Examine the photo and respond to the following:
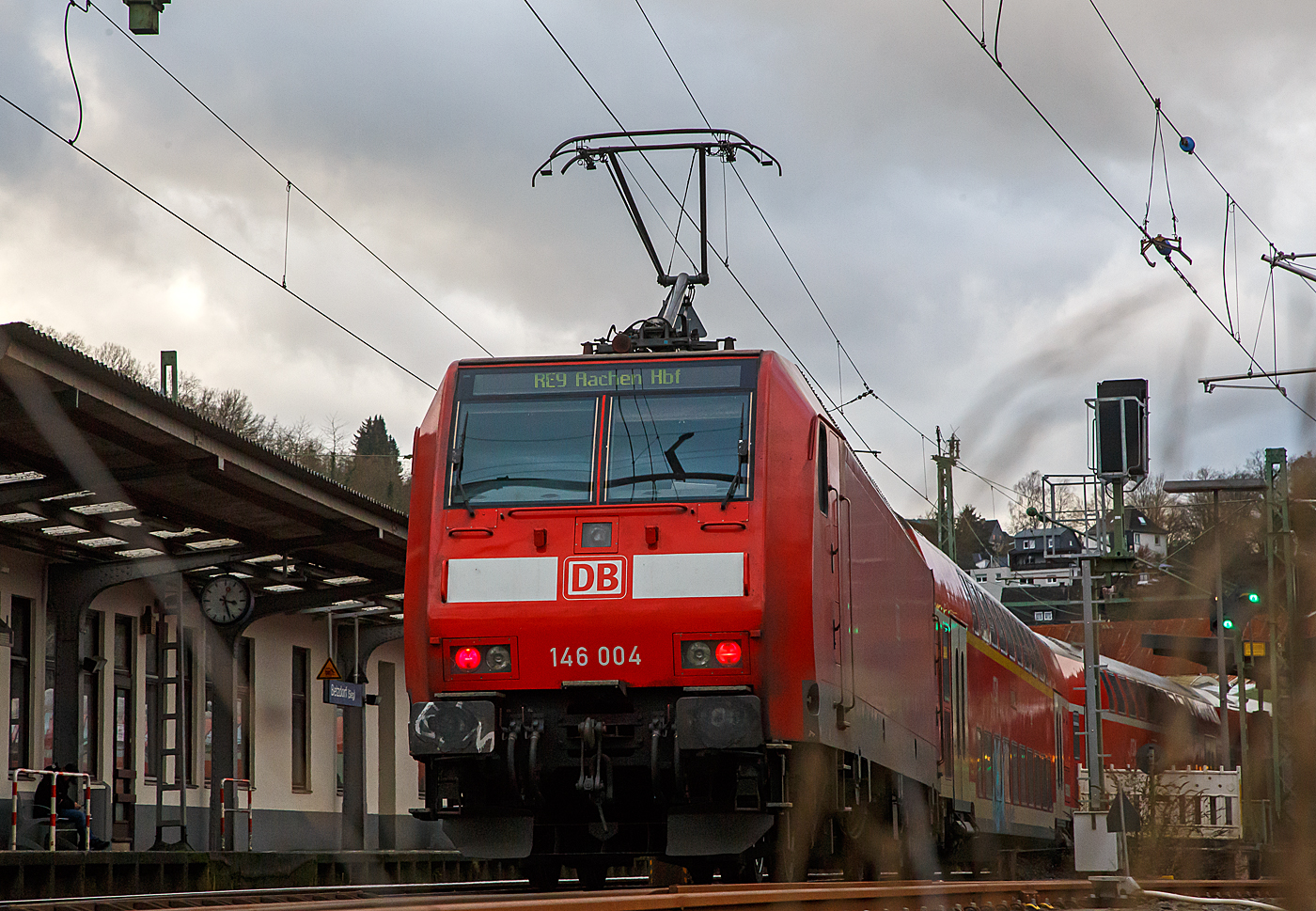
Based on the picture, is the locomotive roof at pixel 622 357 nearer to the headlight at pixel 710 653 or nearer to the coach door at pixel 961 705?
the headlight at pixel 710 653

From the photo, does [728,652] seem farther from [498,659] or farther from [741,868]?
[741,868]

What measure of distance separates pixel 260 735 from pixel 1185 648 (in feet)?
5.82

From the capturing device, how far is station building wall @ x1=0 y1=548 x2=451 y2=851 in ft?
60.1

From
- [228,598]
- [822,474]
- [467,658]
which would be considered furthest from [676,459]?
[228,598]

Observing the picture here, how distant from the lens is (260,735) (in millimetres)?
3225

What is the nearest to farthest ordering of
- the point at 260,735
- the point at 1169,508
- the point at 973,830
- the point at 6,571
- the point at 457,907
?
the point at 1169,508 → the point at 260,735 → the point at 457,907 → the point at 973,830 → the point at 6,571

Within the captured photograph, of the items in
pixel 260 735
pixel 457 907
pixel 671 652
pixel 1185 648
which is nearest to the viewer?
pixel 1185 648

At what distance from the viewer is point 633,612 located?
9.49 meters

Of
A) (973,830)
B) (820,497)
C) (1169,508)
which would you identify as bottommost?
(973,830)

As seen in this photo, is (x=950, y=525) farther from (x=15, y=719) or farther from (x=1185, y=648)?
(x=15, y=719)

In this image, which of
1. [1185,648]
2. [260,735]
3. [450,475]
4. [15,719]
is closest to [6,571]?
[15,719]

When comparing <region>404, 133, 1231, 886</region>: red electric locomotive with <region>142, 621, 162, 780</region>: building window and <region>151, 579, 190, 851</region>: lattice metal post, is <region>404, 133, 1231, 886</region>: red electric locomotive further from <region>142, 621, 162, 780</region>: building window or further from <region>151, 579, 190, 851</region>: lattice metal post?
<region>142, 621, 162, 780</region>: building window

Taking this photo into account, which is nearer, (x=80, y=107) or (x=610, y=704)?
(x=80, y=107)

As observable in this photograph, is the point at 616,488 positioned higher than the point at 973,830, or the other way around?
the point at 616,488
